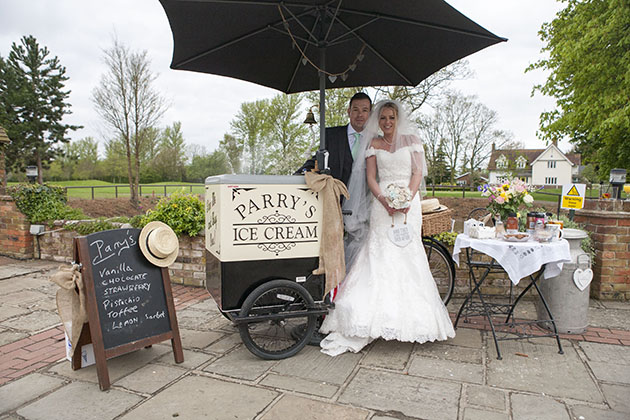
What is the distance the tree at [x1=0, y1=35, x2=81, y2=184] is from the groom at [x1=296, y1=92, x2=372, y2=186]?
91.1 feet

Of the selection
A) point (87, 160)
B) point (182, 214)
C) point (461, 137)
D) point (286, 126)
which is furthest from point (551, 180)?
point (182, 214)

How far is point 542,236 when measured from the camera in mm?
3328

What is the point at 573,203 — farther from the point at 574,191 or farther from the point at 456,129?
the point at 456,129

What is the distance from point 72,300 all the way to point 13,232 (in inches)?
222

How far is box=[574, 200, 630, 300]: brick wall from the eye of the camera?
461cm

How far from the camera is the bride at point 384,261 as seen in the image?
10.9 ft

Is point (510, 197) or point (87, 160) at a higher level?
point (87, 160)

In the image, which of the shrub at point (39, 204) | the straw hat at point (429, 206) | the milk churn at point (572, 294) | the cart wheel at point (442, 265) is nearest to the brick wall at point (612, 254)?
the milk churn at point (572, 294)

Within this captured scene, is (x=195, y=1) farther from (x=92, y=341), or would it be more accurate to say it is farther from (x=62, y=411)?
(x=62, y=411)

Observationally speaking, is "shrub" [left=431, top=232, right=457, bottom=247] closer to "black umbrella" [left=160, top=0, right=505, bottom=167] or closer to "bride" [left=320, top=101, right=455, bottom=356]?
"bride" [left=320, top=101, right=455, bottom=356]

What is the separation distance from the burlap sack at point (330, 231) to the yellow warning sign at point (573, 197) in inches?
129

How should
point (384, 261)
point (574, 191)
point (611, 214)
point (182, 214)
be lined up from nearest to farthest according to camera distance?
point (384, 261) < point (611, 214) < point (574, 191) < point (182, 214)

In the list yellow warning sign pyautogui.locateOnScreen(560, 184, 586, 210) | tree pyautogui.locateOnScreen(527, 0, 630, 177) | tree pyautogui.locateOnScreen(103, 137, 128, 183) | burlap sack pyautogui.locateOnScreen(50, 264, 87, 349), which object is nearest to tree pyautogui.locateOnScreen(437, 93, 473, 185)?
tree pyautogui.locateOnScreen(527, 0, 630, 177)

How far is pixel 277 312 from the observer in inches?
127
